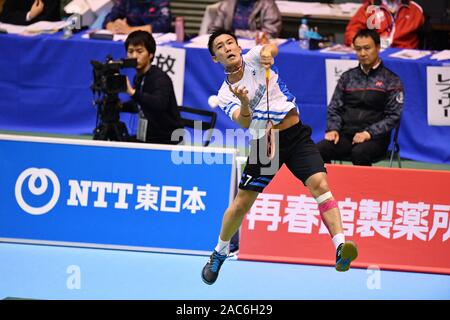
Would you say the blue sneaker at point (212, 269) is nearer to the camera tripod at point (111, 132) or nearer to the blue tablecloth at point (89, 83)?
the camera tripod at point (111, 132)

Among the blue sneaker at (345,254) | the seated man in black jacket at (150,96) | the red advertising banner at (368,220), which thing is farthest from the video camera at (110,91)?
the blue sneaker at (345,254)

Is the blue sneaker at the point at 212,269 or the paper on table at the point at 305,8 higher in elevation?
the paper on table at the point at 305,8

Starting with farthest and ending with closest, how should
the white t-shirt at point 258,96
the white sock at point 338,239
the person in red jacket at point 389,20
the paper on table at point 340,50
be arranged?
the person in red jacket at point 389,20
the paper on table at point 340,50
the white t-shirt at point 258,96
the white sock at point 338,239

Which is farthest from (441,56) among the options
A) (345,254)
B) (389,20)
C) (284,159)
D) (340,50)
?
(345,254)

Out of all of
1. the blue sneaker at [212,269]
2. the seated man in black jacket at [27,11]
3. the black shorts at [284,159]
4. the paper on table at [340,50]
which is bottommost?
the blue sneaker at [212,269]

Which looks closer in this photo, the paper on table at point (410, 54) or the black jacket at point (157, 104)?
the black jacket at point (157, 104)

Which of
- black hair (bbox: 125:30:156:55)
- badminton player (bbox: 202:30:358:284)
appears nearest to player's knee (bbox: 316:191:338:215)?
badminton player (bbox: 202:30:358:284)

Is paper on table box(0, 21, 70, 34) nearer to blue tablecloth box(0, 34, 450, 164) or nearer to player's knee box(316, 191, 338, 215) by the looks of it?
blue tablecloth box(0, 34, 450, 164)

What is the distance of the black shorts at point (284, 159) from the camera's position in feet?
18.3

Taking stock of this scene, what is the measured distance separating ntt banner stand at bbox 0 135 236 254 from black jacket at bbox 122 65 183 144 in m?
0.70

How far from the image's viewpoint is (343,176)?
654 centimetres

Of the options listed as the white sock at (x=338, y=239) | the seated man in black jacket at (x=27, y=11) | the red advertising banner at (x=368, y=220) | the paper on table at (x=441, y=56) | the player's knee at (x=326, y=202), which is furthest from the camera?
the seated man in black jacket at (x=27, y=11)

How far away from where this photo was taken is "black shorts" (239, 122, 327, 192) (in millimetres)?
5566

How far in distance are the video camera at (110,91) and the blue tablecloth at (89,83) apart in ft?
6.24
